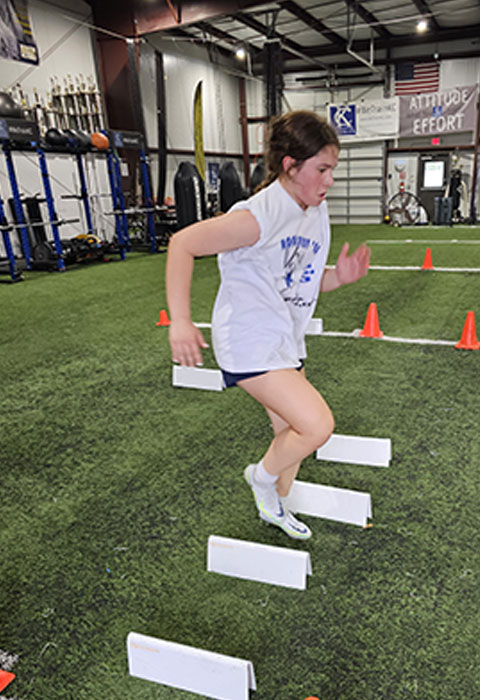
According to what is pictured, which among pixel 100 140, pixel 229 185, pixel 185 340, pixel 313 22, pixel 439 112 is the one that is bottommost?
pixel 185 340

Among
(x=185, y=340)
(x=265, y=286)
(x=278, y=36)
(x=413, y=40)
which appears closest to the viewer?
(x=185, y=340)

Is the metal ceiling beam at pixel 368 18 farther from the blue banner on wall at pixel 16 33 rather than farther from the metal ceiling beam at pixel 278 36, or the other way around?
the blue banner on wall at pixel 16 33

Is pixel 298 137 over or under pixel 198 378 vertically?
over

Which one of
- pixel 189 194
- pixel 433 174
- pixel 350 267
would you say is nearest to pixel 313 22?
pixel 433 174

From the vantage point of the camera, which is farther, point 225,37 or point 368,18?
point 225,37

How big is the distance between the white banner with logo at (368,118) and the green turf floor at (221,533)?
13.0 metres

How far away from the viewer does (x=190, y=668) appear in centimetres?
133

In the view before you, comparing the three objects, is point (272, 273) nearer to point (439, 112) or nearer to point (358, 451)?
point (358, 451)

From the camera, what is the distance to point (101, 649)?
149 centimetres

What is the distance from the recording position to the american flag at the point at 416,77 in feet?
50.8

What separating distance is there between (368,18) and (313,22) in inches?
56.0

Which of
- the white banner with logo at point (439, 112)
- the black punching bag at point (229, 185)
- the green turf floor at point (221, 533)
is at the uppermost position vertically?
the white banner with logo at point (439, 112)

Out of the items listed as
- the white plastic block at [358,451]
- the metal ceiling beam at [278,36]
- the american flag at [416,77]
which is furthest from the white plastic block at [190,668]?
the american flag at [416,77]

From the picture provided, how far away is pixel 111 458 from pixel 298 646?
4.57 ft
